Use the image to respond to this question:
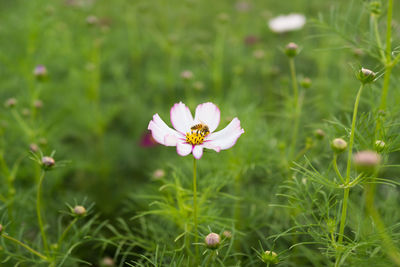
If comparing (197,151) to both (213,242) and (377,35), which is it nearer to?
(213,242)

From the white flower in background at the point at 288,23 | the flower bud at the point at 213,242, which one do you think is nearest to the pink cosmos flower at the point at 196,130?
the flower bud at the point at 213,242

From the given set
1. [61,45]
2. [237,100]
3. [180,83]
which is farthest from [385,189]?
[61,45]

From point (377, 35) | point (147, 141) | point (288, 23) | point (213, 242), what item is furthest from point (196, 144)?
point (288, 23)

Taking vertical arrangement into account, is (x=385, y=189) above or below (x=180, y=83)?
below

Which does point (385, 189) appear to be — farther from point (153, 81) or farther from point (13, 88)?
point (13, 88)

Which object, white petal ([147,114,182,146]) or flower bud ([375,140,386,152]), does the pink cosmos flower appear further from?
A: flower bud ([375,140,386,152])

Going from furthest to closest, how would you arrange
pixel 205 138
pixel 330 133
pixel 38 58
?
pixel 38 58 → pixel 330 133 → pixel 205 138

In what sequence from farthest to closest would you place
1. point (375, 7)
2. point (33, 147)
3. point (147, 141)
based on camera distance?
point (147, 141) → point (33, 147) → point (375, 7)
